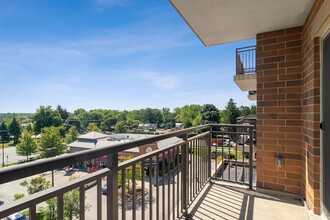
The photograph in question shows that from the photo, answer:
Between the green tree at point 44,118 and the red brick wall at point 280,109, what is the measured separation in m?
43.7

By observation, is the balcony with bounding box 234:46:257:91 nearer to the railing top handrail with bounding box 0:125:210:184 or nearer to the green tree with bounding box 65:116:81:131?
the railing top handrail with bounding box 0:125:210:184

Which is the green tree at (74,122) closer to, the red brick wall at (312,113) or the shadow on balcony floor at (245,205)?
the shadow on balcony floor at (245,205)

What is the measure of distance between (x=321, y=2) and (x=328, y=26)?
28 centimetres

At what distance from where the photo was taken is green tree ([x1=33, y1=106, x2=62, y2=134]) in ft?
124

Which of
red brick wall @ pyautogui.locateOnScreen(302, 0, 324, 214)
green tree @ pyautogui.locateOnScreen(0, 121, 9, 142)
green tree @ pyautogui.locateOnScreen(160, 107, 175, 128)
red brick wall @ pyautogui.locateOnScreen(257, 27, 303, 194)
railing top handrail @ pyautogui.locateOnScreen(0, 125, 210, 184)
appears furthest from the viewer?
green tree @ pyautogui.locateOnScreen(160, 107, 175, 128)

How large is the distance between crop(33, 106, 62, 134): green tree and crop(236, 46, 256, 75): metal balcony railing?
42245 mm

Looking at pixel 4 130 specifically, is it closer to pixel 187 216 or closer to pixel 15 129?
pixel 15 129

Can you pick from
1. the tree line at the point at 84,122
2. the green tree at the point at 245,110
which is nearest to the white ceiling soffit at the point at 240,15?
the tree line at the point at 84,122

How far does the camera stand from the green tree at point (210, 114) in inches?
1323

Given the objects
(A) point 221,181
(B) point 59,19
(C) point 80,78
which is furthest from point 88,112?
(A) point 221,181

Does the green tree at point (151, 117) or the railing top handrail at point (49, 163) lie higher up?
the railing top handrail at point (49, 163)

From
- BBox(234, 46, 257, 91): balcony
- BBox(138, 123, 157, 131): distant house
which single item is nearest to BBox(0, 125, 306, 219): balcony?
BBox(234, 46, 257, 91): balcony

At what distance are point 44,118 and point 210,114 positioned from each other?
1318 inches

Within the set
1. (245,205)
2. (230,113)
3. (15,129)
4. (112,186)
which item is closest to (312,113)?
(245,205)
